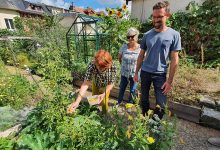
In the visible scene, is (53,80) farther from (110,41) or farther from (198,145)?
(110,41)

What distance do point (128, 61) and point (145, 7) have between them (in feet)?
27.6

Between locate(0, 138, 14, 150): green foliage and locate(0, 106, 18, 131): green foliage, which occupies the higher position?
locate(0, 138, 14, 150): green foliage

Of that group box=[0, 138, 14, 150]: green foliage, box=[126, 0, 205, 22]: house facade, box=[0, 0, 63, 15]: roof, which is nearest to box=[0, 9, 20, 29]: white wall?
box=[0, 0, 63, 15]: roof

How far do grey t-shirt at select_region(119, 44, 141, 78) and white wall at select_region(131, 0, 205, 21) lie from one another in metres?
7.34

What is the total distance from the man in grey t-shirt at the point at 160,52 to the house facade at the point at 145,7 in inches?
317

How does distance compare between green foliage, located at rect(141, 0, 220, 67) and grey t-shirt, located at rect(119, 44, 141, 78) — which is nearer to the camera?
grey t-shirt, located at rect(119, 44, 141, 78)

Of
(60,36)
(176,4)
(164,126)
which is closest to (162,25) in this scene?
(164,126)

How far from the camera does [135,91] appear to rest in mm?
4176

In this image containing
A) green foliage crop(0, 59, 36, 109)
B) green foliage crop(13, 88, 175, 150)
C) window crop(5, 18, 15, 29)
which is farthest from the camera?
window crop(5, 18, 15, 29)

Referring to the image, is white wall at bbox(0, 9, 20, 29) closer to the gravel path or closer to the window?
the window

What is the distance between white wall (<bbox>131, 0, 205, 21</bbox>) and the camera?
9947 mm

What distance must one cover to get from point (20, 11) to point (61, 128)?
32.0 m

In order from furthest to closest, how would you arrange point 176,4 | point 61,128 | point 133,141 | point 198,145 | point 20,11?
point 20,11 < point 176,4 < point 198,145 < point 61,128 < point 133,141

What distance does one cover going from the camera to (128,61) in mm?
3852
